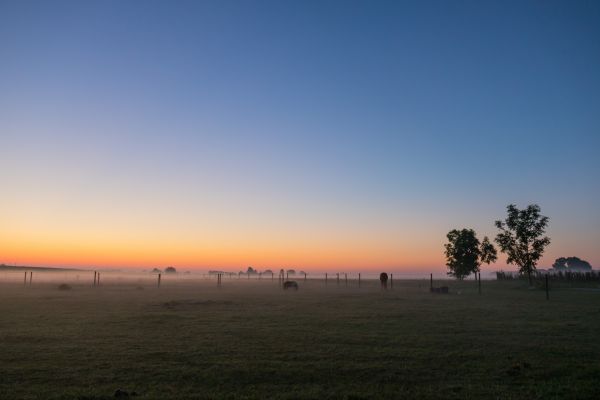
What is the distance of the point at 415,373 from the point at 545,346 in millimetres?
6500

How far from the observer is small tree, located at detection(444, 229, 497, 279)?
6950cm

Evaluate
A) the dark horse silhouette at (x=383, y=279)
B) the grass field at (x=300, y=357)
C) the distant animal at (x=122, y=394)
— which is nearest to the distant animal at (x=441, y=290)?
the dark horse silhouette at (x=383, y=279)

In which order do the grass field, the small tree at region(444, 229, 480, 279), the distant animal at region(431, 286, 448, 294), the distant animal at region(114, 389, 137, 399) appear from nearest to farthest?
1. the distant animal at region(114, 389, 137, 399)
2. the grass field
3. the distant animal at region(431, 286, 448, 294)
4. the small tree at region(444, 229, 480, 279)

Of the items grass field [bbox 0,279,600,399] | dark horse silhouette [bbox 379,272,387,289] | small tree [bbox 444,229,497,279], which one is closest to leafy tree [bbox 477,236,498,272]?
small tree [bbox 444,229,497,279]

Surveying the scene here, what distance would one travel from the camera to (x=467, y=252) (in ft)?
228

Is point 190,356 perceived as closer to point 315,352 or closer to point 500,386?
point 315,352

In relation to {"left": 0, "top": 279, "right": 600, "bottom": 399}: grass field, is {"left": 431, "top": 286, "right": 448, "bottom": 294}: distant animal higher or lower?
lower

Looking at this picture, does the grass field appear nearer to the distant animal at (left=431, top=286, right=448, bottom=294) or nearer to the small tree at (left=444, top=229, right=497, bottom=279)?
the distant animal at (left=431, top=286, right=448, bottom=294)

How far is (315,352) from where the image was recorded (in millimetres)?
13305

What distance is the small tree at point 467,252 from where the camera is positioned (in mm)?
69500

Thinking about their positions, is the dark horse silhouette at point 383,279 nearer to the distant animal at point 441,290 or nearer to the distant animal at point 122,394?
the distant animal at point 441,290

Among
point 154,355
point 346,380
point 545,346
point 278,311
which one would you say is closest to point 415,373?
point 346,380

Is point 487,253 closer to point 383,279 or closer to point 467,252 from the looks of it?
point 467,252

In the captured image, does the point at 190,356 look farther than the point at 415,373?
Yes
